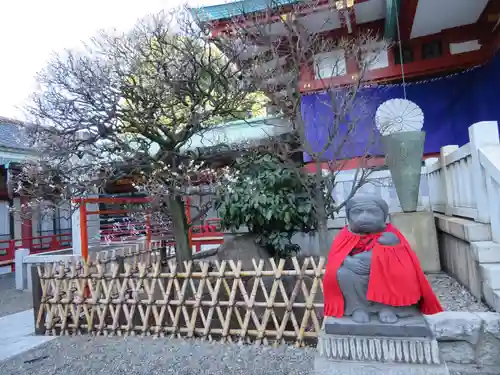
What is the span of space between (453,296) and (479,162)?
1.58 m

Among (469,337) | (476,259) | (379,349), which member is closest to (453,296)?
(476,259)

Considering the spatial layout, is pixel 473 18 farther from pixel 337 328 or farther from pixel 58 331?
pixel 58 331

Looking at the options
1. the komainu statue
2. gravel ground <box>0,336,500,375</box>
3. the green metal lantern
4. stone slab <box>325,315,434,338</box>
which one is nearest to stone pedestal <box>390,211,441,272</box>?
the green metal lantern

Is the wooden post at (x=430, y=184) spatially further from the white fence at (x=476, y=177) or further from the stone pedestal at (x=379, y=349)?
the stone pedestal at (x=379, y=349)

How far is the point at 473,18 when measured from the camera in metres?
A: 7.63

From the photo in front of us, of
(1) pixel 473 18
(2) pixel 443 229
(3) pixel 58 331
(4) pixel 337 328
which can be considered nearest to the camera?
(4) pixel 337 328

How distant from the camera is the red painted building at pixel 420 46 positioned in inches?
282

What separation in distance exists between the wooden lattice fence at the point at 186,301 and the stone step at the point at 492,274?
5.59 feet

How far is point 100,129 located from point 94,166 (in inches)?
29.6

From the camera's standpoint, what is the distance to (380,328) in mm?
2576

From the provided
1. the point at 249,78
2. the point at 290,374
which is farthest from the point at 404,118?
the point at 290,374

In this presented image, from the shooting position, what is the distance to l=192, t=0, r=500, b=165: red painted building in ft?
23.5

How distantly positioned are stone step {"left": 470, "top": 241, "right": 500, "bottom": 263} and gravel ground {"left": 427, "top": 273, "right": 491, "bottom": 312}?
0.49 m

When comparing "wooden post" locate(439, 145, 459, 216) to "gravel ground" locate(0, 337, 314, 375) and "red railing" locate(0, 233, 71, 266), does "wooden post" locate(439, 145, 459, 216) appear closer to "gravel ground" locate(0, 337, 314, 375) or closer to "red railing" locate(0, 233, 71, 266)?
"gravel ground" locate(0, 337, 314, 375)
